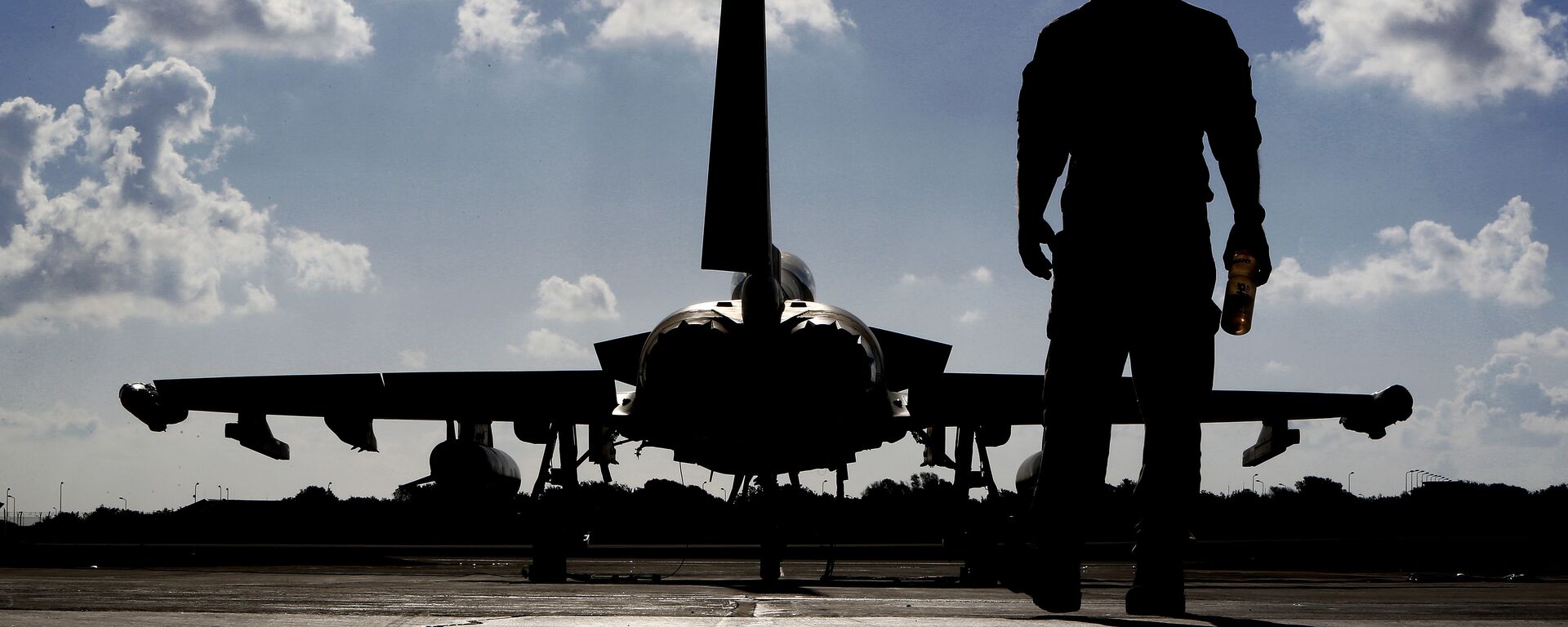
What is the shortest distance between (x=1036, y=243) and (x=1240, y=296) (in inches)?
24.3

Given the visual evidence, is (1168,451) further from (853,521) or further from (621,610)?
(853,521)

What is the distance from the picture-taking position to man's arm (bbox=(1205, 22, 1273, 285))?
12.7ft

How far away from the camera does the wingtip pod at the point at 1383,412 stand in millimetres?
16875

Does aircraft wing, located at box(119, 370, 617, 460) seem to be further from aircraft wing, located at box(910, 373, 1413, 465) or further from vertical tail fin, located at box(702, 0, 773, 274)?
vertical tail fin, located at box(702, 0, 773, 274)

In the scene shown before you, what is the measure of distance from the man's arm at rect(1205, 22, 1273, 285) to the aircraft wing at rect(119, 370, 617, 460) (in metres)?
13.5

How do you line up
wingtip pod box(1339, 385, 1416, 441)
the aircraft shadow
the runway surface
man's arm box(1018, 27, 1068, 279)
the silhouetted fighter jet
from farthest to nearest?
1. wingtip pod box(1339, 385, 1416, 441)
2. the silhouetted fighter jet
3. man's arm box(1018, 27, 1068, 279)
4. the runway surface
5. the aircraft shadow

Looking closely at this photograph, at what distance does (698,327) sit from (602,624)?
9.14 metres

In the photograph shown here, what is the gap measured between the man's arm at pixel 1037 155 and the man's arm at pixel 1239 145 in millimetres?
457

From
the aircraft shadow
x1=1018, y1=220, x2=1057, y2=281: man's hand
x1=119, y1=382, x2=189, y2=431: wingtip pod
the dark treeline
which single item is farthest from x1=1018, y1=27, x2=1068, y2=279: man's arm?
the dark treeline

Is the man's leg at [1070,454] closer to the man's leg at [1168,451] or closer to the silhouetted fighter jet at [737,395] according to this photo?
the man's leg at [1168,451]

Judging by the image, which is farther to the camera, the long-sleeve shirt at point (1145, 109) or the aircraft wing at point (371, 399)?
the aircraft wing at point (371, 399)

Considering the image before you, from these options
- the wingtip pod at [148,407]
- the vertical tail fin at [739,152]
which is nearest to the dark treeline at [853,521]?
the wingtip pod at [148,407]

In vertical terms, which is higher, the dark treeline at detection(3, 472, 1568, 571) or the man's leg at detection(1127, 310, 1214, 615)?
the man's leg at detection(1127, 310, 1214, 615)

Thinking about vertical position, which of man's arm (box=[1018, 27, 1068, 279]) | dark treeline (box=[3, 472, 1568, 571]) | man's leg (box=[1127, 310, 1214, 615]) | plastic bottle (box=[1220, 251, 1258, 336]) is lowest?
dark treeline (box=[3, 472, 1568, 571])
